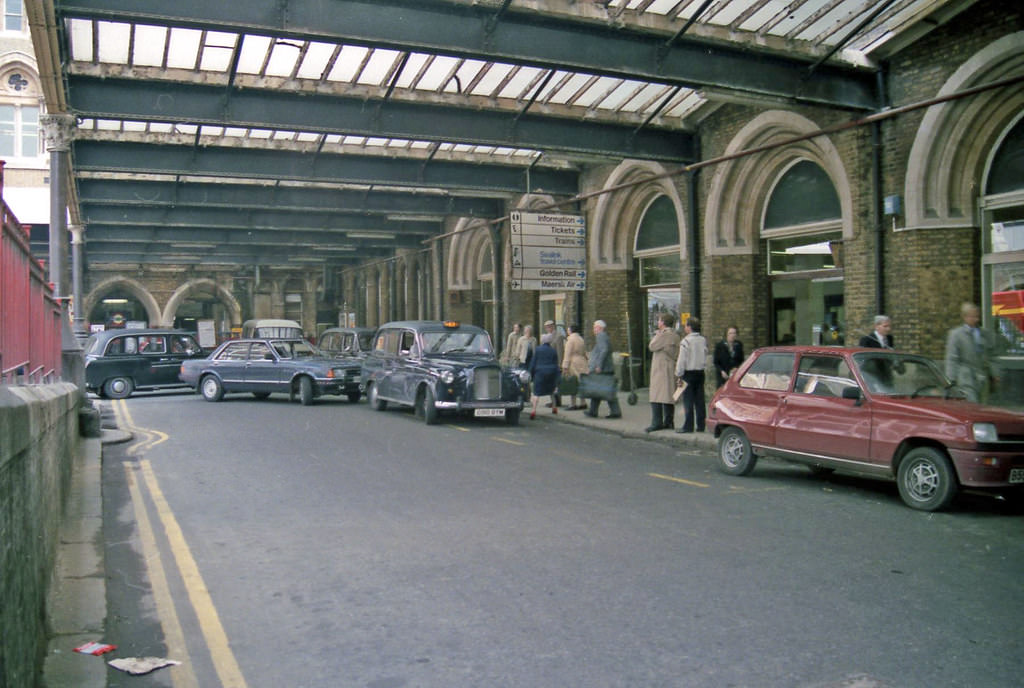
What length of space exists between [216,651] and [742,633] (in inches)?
111

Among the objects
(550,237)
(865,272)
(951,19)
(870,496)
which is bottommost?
(870,496)

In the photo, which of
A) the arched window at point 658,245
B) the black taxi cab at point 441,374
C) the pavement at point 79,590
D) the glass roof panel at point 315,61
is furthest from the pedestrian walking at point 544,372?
the pavement at point 79,590

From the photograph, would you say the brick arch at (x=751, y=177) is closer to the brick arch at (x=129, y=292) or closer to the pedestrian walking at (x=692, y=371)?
the pedestrian walking at (x=692, y=371)

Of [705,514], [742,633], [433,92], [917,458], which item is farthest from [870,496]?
[433,92]

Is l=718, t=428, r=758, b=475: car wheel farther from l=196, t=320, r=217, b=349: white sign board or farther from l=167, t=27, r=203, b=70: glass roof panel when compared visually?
l=196, t=320, r=217, b=349: white sign board

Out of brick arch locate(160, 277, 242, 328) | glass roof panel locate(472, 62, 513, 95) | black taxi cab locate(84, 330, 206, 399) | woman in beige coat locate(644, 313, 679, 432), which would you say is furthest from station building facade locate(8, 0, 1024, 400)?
brick arch locate(160, 277, 242, 328)

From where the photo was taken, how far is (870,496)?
8.91 m

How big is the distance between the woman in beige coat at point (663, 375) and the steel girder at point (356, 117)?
5161 mm

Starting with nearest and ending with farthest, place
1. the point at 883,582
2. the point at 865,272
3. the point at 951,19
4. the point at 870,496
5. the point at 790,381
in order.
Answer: the point at 883,582, the point at 870,496, the point at 790,381, the point at 951,19, the point at 865,272

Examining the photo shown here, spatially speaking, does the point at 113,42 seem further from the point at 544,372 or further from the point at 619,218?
the point at 619,218

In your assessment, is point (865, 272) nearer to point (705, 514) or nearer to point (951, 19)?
point (951, 19)

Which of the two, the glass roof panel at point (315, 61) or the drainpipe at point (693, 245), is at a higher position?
the glass roof panel at point (315, 61)

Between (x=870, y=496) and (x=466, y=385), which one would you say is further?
(x=466, y=385)

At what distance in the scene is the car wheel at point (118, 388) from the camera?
23.0m
